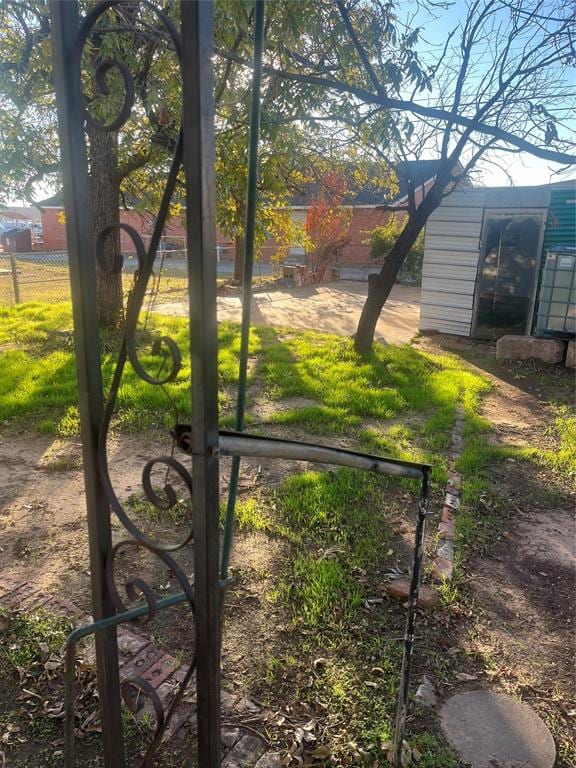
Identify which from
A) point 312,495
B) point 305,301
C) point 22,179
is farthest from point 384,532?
point 305,301

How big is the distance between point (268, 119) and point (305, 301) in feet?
34.1

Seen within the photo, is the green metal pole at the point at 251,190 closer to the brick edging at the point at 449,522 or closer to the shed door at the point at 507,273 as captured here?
the brick edging at the point at 449,522

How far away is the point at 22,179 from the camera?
6.25 meters

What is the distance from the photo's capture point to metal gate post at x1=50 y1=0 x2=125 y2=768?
103 cm

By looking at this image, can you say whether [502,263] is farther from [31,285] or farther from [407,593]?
[31,285]

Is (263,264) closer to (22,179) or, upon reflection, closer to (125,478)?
(22,179)

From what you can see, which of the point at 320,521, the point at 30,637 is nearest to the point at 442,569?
the point at 320,521

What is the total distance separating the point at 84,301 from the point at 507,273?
9.64 metres

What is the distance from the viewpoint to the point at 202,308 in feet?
3.25

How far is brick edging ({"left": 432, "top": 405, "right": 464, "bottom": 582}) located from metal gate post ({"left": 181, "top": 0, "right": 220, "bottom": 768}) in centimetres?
212

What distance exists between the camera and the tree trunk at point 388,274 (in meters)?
7.85

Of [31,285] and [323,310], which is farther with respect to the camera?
[31,285]

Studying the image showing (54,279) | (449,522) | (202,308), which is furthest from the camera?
(54,279)

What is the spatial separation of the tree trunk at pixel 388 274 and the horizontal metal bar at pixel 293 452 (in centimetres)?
651
